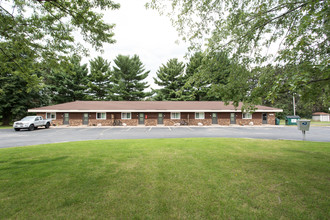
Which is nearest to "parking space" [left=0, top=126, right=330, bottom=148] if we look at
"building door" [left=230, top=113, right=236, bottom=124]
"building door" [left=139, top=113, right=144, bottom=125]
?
"building door" [left=139, top=113, right=144, bottom=125]

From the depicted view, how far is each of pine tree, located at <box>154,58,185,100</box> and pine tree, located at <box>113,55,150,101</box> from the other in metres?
3.48

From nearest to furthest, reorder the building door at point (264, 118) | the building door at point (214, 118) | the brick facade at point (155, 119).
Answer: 1. the brick facade at point (155, 119)
2. the building door at point (214, 118)
3. the building door at point (264, 118)

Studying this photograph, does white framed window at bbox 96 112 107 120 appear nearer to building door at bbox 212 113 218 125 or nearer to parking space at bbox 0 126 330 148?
parking space at bbox 0 126 330 148

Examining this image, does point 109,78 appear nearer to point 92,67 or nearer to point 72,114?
point 92,67

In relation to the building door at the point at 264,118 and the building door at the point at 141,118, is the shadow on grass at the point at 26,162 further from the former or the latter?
the building door at the point at 264,118

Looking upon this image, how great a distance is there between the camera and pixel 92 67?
128 ft

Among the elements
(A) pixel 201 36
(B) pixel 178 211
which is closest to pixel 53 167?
(B) pixel 178 211

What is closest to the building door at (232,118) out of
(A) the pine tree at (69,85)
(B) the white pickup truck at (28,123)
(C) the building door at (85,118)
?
(C) the building door at (85,118)

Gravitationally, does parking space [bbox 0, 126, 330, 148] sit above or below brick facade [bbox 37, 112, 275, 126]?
below

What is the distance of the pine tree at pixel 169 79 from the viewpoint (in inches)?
1517

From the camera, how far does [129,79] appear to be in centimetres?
4019

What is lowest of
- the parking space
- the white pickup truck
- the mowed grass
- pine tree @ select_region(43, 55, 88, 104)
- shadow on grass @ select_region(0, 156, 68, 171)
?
the parking space

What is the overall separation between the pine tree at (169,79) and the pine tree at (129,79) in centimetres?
348

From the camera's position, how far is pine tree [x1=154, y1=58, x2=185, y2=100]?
1517 inches
